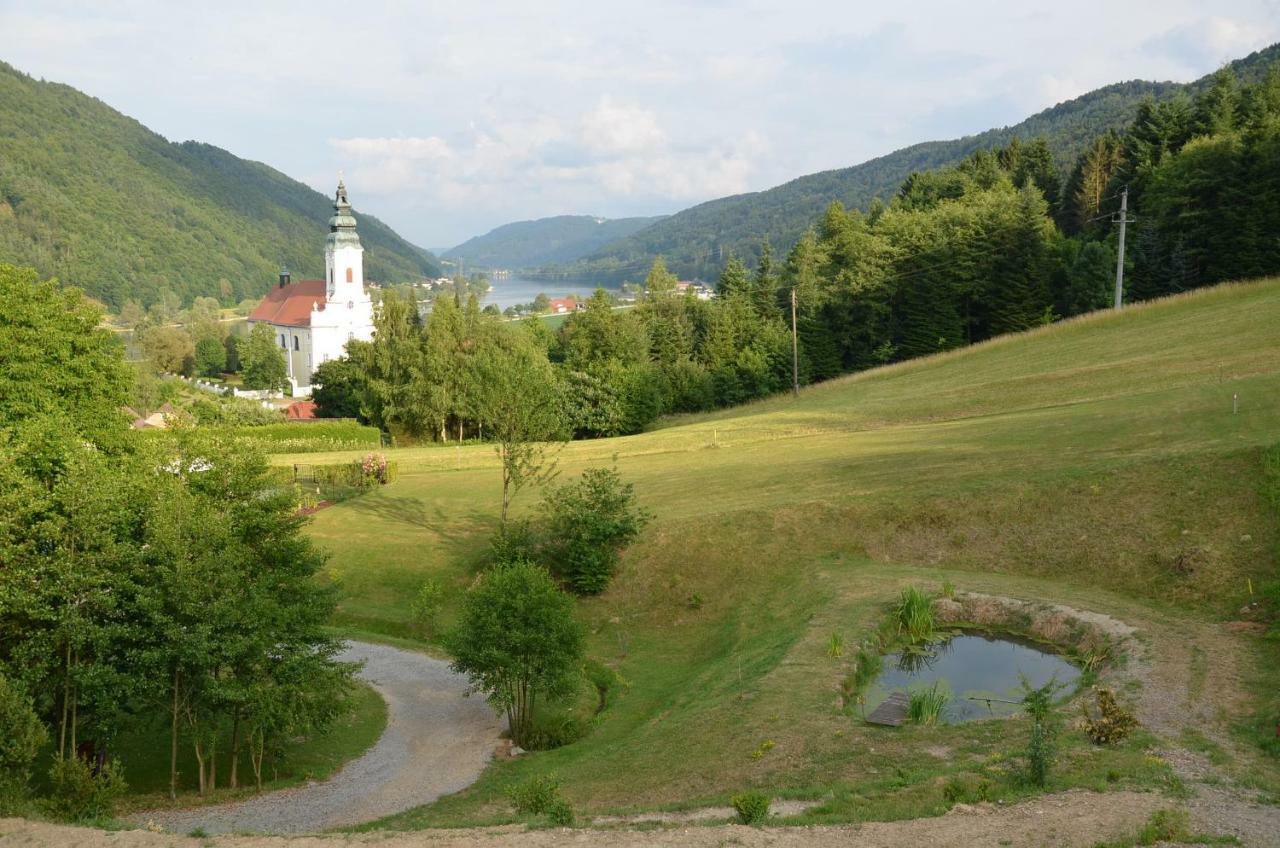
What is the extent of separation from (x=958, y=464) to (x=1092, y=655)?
1140 cm

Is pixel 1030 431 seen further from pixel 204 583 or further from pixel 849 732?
pixel 204 583

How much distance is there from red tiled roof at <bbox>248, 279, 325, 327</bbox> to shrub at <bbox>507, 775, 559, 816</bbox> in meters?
117

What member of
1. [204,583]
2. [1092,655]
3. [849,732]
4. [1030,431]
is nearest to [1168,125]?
[1030,431]

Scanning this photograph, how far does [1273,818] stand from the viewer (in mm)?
11758

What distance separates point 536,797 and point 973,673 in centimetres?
1054

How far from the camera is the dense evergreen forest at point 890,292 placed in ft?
199

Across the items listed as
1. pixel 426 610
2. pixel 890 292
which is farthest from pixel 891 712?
pixel 890 292

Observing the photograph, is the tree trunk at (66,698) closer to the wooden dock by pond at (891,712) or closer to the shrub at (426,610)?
the shrub at (426,610)

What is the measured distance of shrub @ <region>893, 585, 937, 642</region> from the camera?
21.7 m

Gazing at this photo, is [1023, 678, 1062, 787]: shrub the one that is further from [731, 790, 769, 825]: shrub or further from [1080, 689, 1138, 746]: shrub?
[731, 790, 769, 825]: shrub

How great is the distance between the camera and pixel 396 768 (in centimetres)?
1923

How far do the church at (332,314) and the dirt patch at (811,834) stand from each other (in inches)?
3814

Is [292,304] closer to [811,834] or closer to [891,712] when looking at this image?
[891,712]

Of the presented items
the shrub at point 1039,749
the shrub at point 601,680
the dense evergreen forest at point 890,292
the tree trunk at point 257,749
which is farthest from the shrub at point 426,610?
the dense evergreen forest at point 890,292
